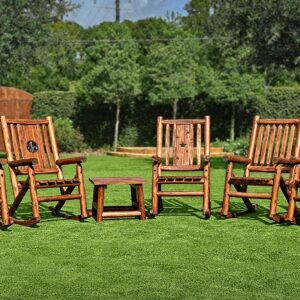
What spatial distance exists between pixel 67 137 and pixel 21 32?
6.34 m

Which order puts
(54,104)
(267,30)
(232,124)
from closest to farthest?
(267,30) < (232,124) < (54,104)

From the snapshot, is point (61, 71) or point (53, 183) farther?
point (61, 71)

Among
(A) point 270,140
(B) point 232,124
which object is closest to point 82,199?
(A) point 270,140

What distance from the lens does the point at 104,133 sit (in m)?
24.2

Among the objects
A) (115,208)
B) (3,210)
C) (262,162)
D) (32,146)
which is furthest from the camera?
(262,162)

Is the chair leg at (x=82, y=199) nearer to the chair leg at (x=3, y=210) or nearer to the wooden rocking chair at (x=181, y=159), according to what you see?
the wooden rocking chair at (x=181, y=159)

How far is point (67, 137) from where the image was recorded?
73.6 ft

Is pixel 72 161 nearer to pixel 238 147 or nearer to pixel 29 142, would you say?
pixel 29 142

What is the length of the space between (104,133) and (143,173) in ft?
33.4

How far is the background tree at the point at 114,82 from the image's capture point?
23.1 metres

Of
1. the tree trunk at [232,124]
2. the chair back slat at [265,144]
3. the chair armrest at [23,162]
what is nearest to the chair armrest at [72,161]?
the chair armrest at [23,162]

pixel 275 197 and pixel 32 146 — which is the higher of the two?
pixel 32 146

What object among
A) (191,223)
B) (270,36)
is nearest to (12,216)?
(191,223)

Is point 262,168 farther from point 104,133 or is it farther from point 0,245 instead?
point 104,133
